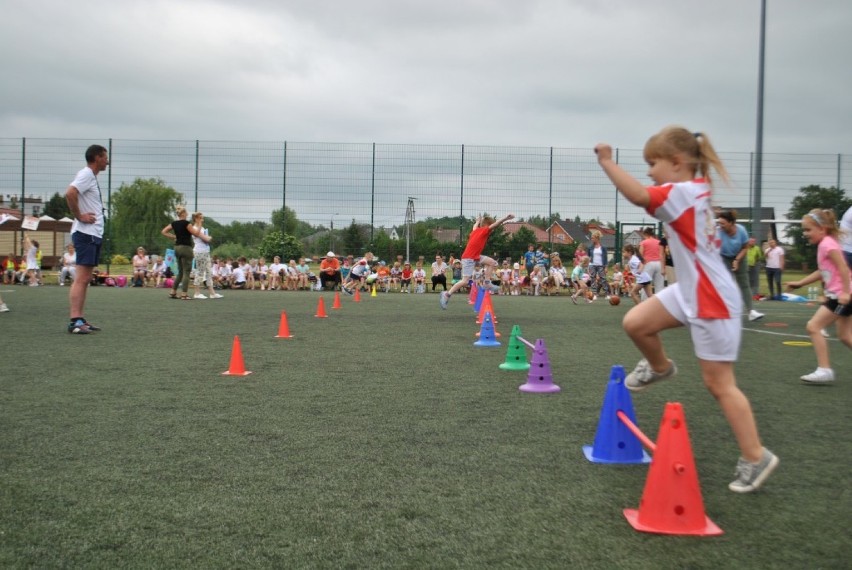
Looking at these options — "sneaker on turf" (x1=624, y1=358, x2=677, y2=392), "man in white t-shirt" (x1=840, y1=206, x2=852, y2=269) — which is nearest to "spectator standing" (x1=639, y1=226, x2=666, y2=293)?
"man in white t-shirt" (x1=840, y1=206, x2=852, y2=269)

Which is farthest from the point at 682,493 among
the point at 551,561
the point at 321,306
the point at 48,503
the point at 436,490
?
A: the point at 321,306

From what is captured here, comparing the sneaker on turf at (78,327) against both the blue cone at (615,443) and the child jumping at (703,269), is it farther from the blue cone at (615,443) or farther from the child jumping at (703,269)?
the child jumping at (703,269)

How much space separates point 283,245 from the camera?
28.7 meters

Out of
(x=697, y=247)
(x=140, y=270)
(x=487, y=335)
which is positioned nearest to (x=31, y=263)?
(x=140, y=270)

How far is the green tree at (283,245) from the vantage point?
2848 centimetres

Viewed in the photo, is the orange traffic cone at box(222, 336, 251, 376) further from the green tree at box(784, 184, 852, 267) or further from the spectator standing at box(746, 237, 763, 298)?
the green tree at box(784, 184, 852, 267)

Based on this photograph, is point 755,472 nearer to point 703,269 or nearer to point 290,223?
point 703,269

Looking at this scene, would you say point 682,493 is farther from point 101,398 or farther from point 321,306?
point 321,306

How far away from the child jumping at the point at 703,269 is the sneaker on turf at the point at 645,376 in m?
0.71

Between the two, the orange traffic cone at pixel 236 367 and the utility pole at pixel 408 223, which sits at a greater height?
the utility pole at pixel 408 223

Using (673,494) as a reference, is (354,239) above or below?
above

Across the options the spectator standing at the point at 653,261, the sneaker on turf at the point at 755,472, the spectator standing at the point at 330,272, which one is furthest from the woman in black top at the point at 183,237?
the sneaker on turf at the point at 755,472

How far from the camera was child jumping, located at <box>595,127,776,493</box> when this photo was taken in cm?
344

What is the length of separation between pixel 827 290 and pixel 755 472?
13.4ft
